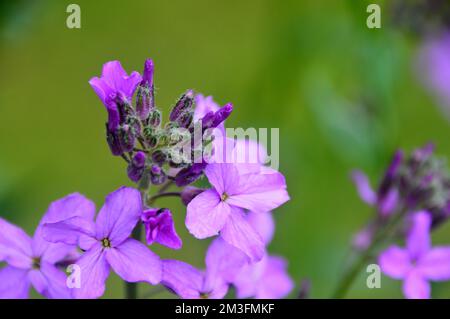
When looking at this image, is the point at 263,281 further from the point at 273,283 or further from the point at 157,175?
the point at 157,175

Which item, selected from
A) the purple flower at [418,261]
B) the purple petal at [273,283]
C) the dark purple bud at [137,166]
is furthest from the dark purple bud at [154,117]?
the purple flower at [418,261]

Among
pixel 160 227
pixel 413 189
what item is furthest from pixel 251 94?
pixel 160 227

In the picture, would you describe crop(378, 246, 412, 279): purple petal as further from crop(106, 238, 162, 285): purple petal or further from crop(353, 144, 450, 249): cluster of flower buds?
crop(106, 238, 162, 285): purple petal

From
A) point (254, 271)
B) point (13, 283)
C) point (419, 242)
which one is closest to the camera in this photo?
point (13, 283)

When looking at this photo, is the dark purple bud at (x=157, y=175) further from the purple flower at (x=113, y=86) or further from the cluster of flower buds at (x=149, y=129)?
the purple flower at (x=113, y=86)
